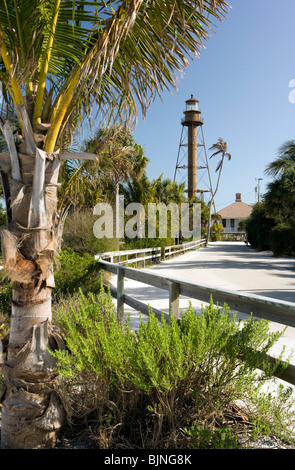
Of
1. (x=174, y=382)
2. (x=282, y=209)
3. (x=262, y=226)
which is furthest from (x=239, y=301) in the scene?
(x=262, y=226)

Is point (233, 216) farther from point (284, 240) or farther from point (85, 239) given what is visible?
point (85, 239)

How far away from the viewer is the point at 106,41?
332cm

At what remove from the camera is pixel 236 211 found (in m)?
89.6

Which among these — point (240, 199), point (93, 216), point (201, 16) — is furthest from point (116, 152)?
point (240, 199)

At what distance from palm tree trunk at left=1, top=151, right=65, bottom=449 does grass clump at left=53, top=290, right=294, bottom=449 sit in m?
0.21

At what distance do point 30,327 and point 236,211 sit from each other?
89.4 metres

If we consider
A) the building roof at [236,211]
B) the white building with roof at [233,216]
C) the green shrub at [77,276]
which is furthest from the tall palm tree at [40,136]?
the building roof at [236,211]

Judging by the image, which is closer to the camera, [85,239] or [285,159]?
[85,239]

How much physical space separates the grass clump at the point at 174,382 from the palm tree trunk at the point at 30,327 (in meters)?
0.21

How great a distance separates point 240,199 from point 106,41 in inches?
3872

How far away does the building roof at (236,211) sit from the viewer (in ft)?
289

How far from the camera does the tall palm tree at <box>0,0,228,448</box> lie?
3.06 m
